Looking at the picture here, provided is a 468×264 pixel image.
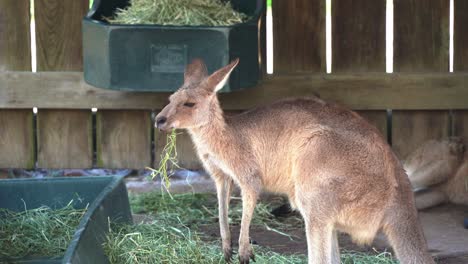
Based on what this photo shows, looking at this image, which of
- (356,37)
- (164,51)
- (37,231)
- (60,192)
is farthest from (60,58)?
(356,37)

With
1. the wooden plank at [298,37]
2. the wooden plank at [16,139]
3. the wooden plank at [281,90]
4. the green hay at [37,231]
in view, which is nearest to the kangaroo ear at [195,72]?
the green hay at [37,231]

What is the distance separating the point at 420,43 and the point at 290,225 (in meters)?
1.92

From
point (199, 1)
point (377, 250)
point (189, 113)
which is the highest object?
point (199, 1)

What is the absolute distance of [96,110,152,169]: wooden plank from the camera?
28.3 feet

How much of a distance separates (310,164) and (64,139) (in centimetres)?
344

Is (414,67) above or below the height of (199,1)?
below

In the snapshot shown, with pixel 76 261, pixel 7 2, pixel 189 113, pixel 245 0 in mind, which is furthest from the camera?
pixel 7 2

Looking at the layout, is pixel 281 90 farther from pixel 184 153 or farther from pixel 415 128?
pixel 415 128

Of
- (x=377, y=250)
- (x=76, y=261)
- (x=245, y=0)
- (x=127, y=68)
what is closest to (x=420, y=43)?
(x=245, y=0)

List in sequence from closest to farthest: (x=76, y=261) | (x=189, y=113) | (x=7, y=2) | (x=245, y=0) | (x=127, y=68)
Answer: (x=76, y=261)
(x=189, y=113)
(x=127, y=68)
(x=245, y=0)
(x=7, y=2)

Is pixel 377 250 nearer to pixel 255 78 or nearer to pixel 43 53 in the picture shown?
pixel 255 78

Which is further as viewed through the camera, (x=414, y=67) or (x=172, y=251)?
(x=414, y=67)

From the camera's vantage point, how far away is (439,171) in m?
8.55

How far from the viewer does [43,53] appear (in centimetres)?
846
